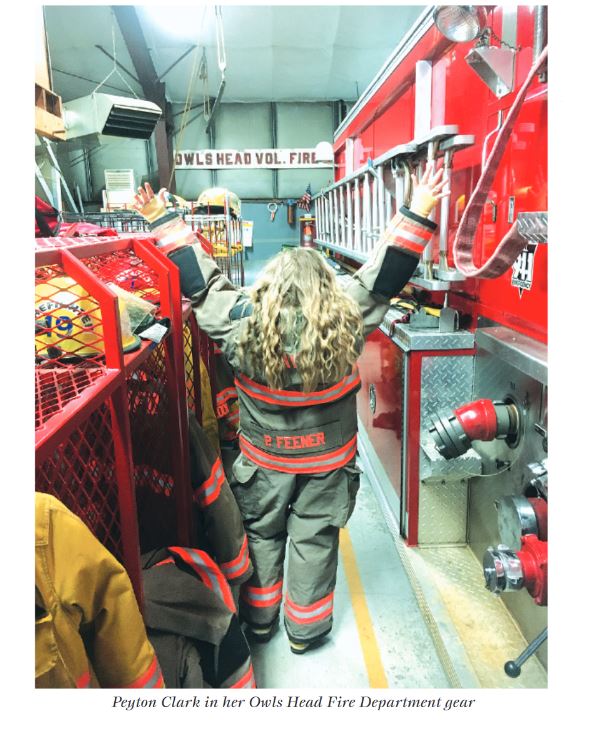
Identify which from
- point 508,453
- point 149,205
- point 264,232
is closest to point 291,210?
point 264,232

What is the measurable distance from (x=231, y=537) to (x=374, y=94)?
3.67 m

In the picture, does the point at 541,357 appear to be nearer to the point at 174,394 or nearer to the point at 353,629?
the point at 174,394

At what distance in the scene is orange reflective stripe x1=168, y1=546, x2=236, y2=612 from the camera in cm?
172

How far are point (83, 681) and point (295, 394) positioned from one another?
134 centimetres

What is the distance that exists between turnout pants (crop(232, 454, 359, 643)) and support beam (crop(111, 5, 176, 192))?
4068 mm

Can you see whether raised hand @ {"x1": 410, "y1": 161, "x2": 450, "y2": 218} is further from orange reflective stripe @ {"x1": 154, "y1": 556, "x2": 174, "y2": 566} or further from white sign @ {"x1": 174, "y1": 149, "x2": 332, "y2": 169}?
white sign @ {"x1": 174, "y1": 149, "x2": 332, "y2": 169}

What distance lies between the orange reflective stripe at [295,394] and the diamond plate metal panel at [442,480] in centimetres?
68

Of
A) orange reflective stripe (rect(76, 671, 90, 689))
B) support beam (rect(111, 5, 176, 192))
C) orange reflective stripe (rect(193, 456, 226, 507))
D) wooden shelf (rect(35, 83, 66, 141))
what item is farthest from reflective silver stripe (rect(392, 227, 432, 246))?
support beam (rect(111, 5, 176, 192))

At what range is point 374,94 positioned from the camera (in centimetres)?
419

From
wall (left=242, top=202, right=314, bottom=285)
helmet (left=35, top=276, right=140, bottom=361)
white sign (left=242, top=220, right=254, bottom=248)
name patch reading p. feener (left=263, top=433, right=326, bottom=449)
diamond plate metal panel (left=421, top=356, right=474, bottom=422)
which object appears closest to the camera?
helmet (left=35, top=276, right=140, bottom=361)

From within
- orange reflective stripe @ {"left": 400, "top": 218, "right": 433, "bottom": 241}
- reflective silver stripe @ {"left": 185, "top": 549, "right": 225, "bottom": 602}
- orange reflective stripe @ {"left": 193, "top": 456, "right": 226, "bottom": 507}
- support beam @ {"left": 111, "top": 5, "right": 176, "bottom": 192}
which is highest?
support beam @ {"left": 111, "top": 5, "right": 176, "bottom": 192}

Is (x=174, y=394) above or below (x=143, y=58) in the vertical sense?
below

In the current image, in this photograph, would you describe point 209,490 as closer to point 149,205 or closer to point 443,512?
point 149,205

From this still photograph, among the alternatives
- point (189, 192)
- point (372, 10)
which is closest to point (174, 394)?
point (372, 10)
